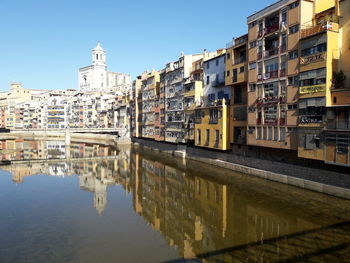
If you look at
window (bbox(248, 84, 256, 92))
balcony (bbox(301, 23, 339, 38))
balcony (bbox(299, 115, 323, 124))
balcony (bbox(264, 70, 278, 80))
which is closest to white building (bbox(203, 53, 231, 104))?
window (bbox(248, 84, 256, 92))

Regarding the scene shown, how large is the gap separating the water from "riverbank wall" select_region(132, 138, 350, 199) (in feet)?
3.52

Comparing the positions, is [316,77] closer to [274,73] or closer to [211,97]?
[274,73]

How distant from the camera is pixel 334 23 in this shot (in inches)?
1245

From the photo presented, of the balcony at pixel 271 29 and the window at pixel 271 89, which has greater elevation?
the balcony at pixel 271 29

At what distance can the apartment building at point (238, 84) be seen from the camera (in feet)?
150

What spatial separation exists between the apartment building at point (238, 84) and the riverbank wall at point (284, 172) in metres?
3.73

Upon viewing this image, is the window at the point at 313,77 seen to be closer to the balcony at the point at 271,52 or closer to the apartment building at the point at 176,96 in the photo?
the balcony at the point at 271,52

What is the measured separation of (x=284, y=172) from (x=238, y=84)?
17.8m

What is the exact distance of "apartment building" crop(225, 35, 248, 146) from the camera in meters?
45.8

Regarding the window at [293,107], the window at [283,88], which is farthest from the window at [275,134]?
the window at [283,88]

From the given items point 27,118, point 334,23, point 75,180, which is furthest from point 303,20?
point 27,118

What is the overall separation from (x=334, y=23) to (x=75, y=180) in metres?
40.8

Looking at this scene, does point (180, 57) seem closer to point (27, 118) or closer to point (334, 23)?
point (334, 23)

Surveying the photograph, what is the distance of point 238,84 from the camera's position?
4819 centimetres
